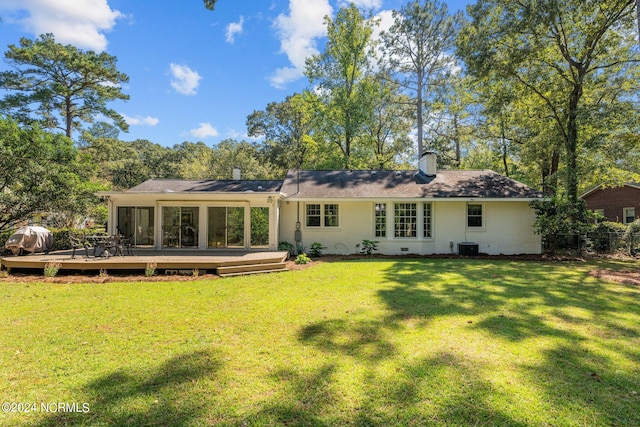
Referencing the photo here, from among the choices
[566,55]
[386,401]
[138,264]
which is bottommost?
[386,401]

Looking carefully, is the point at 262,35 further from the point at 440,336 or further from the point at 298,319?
the point at 440,336

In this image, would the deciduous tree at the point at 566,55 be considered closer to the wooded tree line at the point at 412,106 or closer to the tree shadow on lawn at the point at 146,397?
the wooded tree line at the point at 412,106

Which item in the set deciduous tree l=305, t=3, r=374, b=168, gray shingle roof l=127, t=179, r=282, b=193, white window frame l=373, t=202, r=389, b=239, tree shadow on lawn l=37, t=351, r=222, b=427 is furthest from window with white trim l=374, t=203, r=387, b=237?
tree shadow on lawn l=37, t=351, r=222, b=427

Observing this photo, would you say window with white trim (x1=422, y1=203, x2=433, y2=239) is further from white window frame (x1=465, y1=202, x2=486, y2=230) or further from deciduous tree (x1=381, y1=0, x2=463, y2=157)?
deciduous tree (x1=381, y1=0, x2=463, y2=157)

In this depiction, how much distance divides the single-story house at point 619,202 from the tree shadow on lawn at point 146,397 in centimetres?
2637

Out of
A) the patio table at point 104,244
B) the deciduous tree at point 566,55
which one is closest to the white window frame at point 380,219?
the deciduous tree at point 566,55

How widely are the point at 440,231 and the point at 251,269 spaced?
8.91m

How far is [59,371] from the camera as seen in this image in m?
3.51

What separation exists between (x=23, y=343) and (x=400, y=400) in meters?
5.13

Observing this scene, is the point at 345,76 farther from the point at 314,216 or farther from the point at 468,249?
the point at 468,249

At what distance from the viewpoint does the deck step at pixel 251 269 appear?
30.9ft

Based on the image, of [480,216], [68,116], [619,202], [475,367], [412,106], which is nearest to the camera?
[475,367]

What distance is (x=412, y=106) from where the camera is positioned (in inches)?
981

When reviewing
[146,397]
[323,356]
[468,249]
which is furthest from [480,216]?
[146,397]
